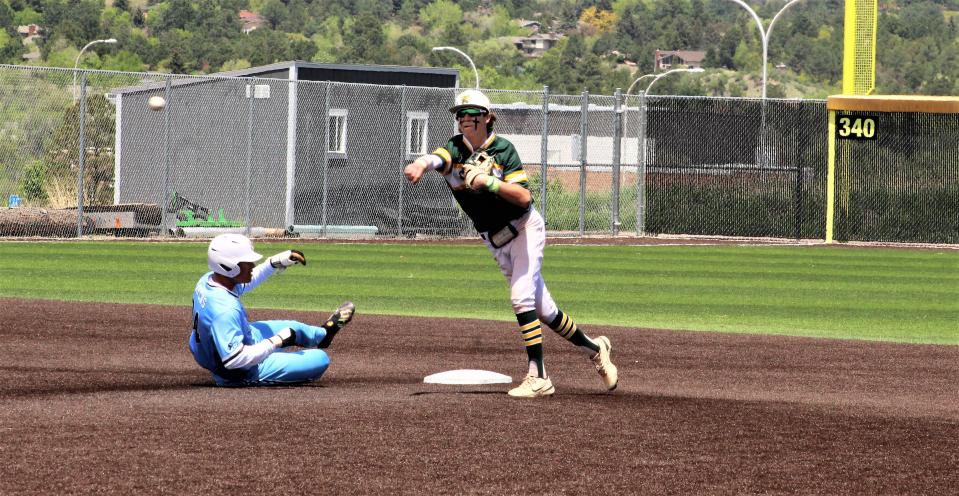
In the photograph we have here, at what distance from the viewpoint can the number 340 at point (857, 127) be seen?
33938 mm

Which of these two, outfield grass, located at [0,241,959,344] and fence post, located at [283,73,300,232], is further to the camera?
fence post, located at [283,73,300,232]

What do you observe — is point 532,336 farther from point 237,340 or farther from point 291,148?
point 291,148

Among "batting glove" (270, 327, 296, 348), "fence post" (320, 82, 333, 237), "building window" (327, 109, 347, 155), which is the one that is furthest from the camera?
"building window" (327, 109, 347, 155)

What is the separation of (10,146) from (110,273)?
11.7m

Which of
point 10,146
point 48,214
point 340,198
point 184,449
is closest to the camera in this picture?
point 184,449

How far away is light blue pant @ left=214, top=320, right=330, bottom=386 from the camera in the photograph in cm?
981

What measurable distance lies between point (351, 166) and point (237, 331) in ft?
78.9

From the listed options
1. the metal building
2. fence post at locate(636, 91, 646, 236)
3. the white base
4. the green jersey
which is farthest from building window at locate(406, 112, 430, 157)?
the green jersey

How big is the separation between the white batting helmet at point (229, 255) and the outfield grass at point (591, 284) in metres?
5.22

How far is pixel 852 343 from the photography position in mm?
14258

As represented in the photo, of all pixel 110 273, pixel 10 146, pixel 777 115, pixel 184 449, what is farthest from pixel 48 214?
pixel 184 449

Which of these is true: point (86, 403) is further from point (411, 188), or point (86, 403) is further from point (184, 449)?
point (411, 188)

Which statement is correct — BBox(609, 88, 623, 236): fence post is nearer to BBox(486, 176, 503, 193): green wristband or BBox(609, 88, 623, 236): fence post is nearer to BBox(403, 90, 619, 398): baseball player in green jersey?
BBox(403, 90, 619, 398): baseball player in green jersey

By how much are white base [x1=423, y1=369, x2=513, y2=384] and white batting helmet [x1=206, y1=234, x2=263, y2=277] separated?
5.78 ft
